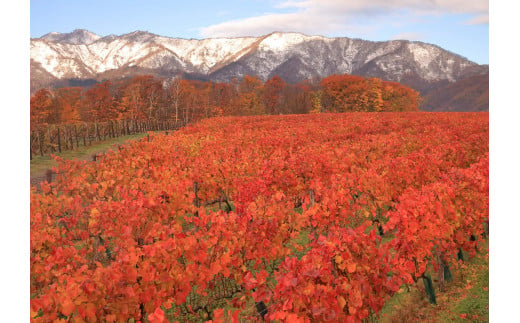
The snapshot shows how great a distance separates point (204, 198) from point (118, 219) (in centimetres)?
539

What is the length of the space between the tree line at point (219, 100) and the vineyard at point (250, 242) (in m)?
70.0

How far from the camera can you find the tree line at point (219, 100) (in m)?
82.1

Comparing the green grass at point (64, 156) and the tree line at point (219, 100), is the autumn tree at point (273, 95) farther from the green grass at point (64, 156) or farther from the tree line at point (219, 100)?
the green grass at point (64, 156)

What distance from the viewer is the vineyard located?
511 cm

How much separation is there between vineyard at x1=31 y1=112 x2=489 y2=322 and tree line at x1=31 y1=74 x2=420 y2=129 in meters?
70.0

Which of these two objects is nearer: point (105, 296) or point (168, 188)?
point (105, 296)

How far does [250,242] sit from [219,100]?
96117 millimetres

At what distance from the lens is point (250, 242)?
25.3 ft

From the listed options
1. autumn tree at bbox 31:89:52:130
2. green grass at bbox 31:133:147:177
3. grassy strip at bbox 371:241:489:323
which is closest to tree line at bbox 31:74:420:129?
autumn tree at bbox 31:89:52:130

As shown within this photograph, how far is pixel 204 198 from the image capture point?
46.4 ft

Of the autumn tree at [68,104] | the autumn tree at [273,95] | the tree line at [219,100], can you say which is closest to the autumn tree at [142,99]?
the tree line at [219,100]
